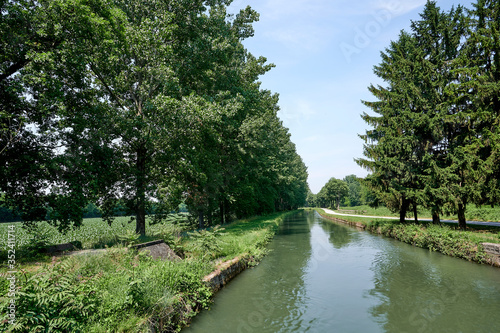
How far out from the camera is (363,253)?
54.9 feet

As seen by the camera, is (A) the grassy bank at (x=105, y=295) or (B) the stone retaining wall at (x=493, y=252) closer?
(A) the grassy bank at (x=105, y=295)

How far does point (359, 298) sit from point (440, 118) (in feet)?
53.2

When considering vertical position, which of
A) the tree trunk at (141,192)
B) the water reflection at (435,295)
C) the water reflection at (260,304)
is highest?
the tree trunk at (141,192)

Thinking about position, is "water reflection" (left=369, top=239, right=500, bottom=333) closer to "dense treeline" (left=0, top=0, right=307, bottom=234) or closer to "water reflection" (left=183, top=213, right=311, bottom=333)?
Result: "water reflection" (left=183, top=213, right=311, bottom=333)

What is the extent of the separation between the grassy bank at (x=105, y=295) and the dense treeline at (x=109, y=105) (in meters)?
5.62

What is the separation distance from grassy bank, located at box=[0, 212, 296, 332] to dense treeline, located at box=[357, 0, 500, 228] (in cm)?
1791

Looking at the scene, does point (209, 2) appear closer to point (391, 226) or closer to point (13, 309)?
point (13, 309)

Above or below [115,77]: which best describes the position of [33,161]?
below

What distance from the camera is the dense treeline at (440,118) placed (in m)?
15.9

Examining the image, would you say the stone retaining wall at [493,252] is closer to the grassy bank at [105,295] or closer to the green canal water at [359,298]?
the green canal water at [359,298]

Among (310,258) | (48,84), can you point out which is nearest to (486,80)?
(310,258)

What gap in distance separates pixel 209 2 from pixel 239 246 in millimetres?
18611

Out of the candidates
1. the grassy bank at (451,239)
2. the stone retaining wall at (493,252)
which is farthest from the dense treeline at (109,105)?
the stone retaining wall at (493,252)

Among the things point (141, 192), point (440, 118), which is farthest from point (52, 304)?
point (440, 118)
